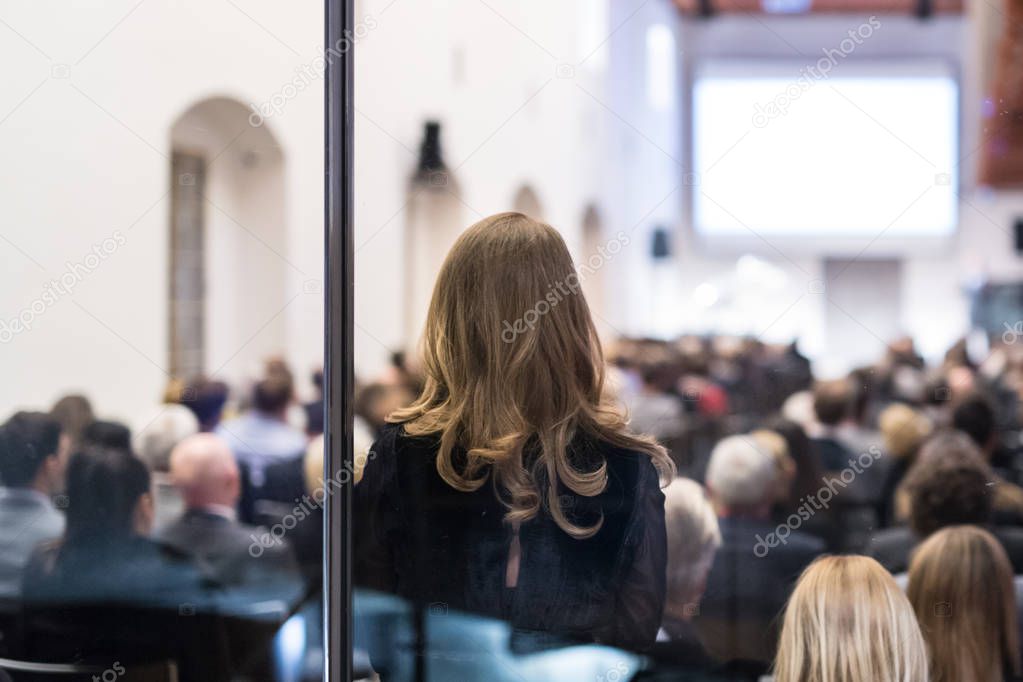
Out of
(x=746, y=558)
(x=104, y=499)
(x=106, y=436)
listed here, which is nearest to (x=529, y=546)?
(x=746, y=558)

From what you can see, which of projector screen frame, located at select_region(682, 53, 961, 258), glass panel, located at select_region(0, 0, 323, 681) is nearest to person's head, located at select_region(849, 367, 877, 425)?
glass panel, located at select_region(0, 0, 323, 681)

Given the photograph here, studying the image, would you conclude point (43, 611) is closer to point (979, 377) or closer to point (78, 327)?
point (78, 327)

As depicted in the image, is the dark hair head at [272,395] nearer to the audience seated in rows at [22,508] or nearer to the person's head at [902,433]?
the audience seated in rows at [22,508]

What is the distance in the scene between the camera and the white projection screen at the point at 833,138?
942cm

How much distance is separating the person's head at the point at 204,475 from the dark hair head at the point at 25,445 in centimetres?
29

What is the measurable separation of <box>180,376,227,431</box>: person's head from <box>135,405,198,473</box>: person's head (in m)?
0.13

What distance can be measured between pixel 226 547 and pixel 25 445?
19.9 inches

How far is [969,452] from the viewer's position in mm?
2480

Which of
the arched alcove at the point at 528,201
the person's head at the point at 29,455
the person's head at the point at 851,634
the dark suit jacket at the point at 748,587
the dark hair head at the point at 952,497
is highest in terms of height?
the arched alcove at the point at 528,201

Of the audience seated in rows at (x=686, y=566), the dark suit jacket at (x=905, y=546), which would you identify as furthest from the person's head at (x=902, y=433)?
the audience seated in rows at (x=686, y=566)

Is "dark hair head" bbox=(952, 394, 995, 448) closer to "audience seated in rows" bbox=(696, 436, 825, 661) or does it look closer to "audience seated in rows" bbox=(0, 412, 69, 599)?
"audience seated in rows" bbox=(696, 436, 825, 661)

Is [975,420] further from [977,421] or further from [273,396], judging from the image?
[273,396]

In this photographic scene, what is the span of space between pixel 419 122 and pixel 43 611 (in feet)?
15.9

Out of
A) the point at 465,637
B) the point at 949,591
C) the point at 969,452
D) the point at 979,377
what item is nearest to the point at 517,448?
the point at 465,637
